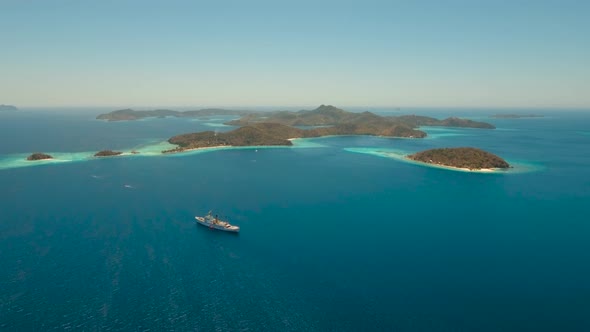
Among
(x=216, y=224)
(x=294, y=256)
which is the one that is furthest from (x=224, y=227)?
(x=294, y=256)

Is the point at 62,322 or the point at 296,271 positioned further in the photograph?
the point at 296,271

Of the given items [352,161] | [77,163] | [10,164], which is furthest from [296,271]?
[10,164]

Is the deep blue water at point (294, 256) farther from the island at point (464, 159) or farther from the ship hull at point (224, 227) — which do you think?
the island at point (464, 159)

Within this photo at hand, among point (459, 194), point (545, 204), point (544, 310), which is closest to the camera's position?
point (544, 310)

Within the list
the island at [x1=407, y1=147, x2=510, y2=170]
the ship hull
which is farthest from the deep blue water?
the island at [x1=407, y1=147, x2=510, y2=170]

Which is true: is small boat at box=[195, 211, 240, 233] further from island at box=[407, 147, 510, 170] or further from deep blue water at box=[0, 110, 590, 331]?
island at box=[407, 147, 510, 170]

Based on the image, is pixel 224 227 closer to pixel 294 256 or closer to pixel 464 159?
pixel 294 256

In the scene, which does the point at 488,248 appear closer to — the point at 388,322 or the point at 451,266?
the point at 451,266
